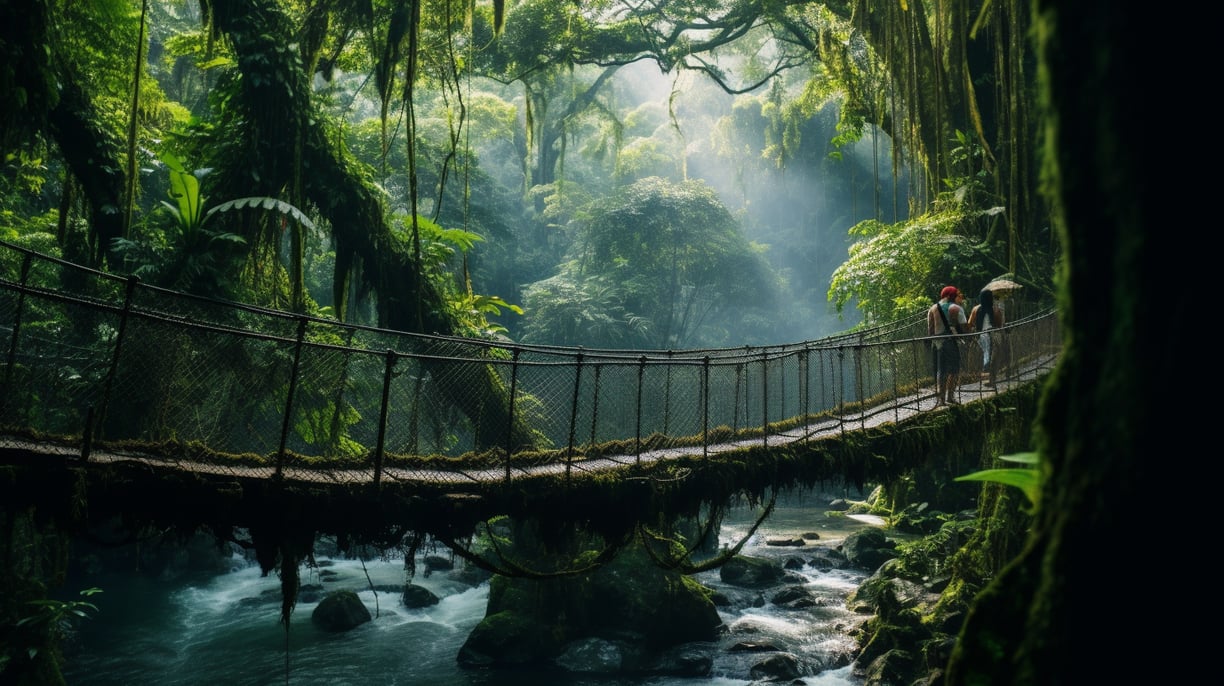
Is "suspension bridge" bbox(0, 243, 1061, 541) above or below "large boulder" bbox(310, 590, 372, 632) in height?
above

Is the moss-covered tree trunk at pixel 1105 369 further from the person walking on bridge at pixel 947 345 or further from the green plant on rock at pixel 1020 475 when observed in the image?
the person walking on bridge at pixel 947 345

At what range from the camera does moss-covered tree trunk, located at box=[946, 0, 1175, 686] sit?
1.18 m

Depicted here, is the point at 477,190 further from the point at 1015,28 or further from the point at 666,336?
the point at 1015,28

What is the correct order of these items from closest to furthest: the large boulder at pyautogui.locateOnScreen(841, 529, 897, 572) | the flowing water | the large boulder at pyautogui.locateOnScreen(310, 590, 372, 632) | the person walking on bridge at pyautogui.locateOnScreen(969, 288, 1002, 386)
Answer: the person walking on bridge at pyautogui.locateOnScreen(969, 288, 1002, 386)
the flowing water
the large boulder at pyautogui.locateOnScreen(310, 590, 372, 632)
the large boulder at pyautogui.locateOnScreen(841, 529, 897, 572)

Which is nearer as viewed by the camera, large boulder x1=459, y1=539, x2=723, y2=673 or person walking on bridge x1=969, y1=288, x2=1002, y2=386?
person walking on bridge x1=969, y1=288, x2=1002, y2=386

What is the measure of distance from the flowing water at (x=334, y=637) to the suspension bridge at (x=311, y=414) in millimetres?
2268

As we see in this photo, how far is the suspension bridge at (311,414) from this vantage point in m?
4.00

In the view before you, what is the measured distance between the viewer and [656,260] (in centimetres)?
2770

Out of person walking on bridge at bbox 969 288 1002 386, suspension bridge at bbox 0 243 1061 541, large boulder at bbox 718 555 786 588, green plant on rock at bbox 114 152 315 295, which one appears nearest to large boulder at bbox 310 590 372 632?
suspension bridge at bbox 0 243 1061 541

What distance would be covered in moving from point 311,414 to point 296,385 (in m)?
Answer: 1.17

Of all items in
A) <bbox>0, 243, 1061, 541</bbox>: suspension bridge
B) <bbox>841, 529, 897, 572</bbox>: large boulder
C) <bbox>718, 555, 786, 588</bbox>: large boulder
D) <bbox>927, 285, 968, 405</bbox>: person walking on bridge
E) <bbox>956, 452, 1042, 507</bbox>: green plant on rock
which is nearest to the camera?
<bbox>956, 452, 1042, 507</bbox>: green plant on rock

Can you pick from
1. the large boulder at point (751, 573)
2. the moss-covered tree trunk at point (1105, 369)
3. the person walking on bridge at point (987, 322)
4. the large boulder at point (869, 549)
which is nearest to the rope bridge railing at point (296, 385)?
the person walking on bridge at point (987, 322)

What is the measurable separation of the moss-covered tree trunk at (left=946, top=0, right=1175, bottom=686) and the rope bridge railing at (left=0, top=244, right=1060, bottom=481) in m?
2.81

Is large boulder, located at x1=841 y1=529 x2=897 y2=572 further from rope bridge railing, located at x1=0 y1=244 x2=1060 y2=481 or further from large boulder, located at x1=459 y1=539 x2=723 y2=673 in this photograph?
rope bridge railing, located at x1=0 y1=244 x2=1060 y2=481
